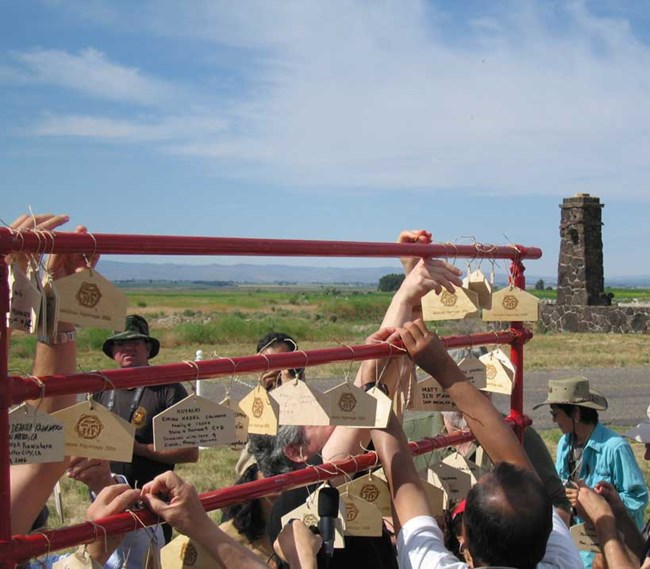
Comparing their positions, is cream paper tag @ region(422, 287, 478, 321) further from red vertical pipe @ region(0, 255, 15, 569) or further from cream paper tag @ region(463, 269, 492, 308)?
red vertical pipe @ region(0, 255, 15, 569)

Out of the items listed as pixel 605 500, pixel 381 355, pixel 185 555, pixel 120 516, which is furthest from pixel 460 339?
pixel 120 516

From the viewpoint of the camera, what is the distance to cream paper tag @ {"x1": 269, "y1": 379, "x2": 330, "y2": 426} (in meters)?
2.56

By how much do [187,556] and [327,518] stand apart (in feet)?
1.30

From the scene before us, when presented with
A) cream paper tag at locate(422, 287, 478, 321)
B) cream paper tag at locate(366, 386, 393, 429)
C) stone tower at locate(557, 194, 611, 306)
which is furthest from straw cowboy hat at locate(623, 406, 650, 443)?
stone tower at locate(557, 194, 611, 306)

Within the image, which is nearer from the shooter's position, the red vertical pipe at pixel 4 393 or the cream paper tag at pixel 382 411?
the red vertical pipe at pixel 4 393

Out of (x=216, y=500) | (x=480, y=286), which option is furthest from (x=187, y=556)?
(x=480, y=286)

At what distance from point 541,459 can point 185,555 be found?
6.66ft

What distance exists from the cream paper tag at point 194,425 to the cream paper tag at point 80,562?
0.30m

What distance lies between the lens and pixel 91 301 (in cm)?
205

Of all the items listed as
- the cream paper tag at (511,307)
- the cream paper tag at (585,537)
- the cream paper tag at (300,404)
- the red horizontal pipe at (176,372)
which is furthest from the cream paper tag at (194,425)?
the cream paper tag at (585,537)

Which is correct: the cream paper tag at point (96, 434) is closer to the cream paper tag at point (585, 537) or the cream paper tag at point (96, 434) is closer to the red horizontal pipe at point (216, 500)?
the red horizontal pipe at point (216, 500)

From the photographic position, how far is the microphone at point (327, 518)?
2.45 meters

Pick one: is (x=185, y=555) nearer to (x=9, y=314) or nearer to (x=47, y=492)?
(x=47, y=492)

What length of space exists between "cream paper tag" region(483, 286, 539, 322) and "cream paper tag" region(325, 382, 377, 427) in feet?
3.29
